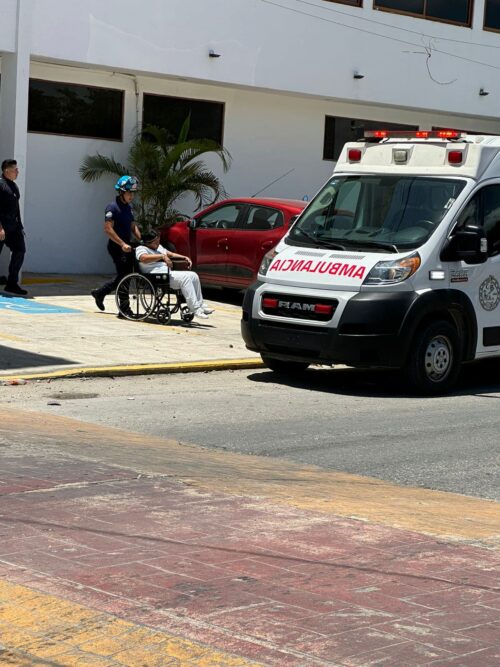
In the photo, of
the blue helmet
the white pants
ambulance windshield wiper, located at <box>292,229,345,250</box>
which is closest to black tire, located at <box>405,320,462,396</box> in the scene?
ambulance windshield wiper, located at <box>292,229,345,250</box>

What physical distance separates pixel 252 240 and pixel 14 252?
350cm

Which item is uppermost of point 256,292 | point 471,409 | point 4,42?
point 4,42

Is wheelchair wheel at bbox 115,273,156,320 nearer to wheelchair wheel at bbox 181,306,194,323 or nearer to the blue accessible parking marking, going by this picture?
wheelchair wheel at bbox 181,306,194,323

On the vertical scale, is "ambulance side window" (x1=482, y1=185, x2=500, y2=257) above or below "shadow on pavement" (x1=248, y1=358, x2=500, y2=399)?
above

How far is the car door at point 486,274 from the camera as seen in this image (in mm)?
13000

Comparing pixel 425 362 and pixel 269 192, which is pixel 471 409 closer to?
pixel 425 362

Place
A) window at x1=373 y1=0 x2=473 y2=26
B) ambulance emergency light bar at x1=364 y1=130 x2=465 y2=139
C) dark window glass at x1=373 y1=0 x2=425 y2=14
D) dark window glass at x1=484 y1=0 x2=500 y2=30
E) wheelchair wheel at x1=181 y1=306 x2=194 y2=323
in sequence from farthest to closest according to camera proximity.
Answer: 1. dark window glass at x1=484 y1=0 x2=500 y2=30
2. window at x1=373 y1=0 x2=473 y2=26
3. dark window glass at x1=373 y1=0 x2=425 y2=14
4. wheelchair wheel at x1=181 y1=306 x2=194 y2=323
5. ambulance emergency light bar at x1=364 y1=130 x2=465 y2=139

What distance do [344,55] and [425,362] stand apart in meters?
12.3

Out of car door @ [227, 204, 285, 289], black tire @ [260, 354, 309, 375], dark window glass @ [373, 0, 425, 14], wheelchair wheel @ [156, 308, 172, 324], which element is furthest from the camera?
dark window glass @ [373, 0, 425, 14]

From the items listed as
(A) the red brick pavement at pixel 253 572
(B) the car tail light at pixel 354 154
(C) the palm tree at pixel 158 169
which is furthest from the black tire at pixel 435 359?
(C) the palm tree at pixel 158 169

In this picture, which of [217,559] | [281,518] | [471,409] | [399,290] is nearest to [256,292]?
[399,290]

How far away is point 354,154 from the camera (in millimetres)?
13898

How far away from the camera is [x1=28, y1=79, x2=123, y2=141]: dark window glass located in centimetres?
2117

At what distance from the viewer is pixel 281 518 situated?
7074mm
